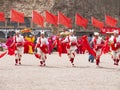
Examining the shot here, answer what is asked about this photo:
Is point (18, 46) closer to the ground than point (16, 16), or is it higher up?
closer to the ground

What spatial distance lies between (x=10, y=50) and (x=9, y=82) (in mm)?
8984

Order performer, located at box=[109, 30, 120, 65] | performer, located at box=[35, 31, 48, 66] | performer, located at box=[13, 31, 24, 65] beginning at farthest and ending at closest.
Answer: performer, located at box=[13, 31, 24, 65] < performer, located at box=[35, 31, 48, 66] < performer, located at box=[109, 30, 120, 65]

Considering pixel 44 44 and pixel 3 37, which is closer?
pixel 44 44

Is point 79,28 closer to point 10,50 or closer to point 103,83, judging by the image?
point 10,50

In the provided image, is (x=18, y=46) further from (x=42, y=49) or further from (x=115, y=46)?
(x=115, y=46)

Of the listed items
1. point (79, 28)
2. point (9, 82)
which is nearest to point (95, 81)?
point (9, 82)

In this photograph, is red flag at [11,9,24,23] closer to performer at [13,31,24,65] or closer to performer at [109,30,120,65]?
performer at [13,31,24,65]

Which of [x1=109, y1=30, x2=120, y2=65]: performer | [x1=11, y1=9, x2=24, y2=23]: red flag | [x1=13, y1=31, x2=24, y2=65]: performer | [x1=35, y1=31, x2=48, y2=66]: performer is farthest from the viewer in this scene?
[x1=11, y1=9, x2=24, y2=23]: red flag

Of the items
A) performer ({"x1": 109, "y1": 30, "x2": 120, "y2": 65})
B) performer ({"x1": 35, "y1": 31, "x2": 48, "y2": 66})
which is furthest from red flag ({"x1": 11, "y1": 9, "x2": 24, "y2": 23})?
performer ({"x1": 109, "y1": 30, "x2": 120, "y2": 65})

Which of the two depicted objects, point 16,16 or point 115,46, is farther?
point 16,16

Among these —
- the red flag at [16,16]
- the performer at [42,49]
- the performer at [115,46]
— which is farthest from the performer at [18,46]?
the red flag at [16,16]

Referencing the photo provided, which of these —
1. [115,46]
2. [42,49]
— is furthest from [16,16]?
[115,46]

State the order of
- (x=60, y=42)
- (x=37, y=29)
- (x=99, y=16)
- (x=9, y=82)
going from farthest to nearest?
(x=99, y=16) < (x=37, y=29) < (x=60, y=42) < (x=9, y=82)

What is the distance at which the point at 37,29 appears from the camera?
4250 cm
